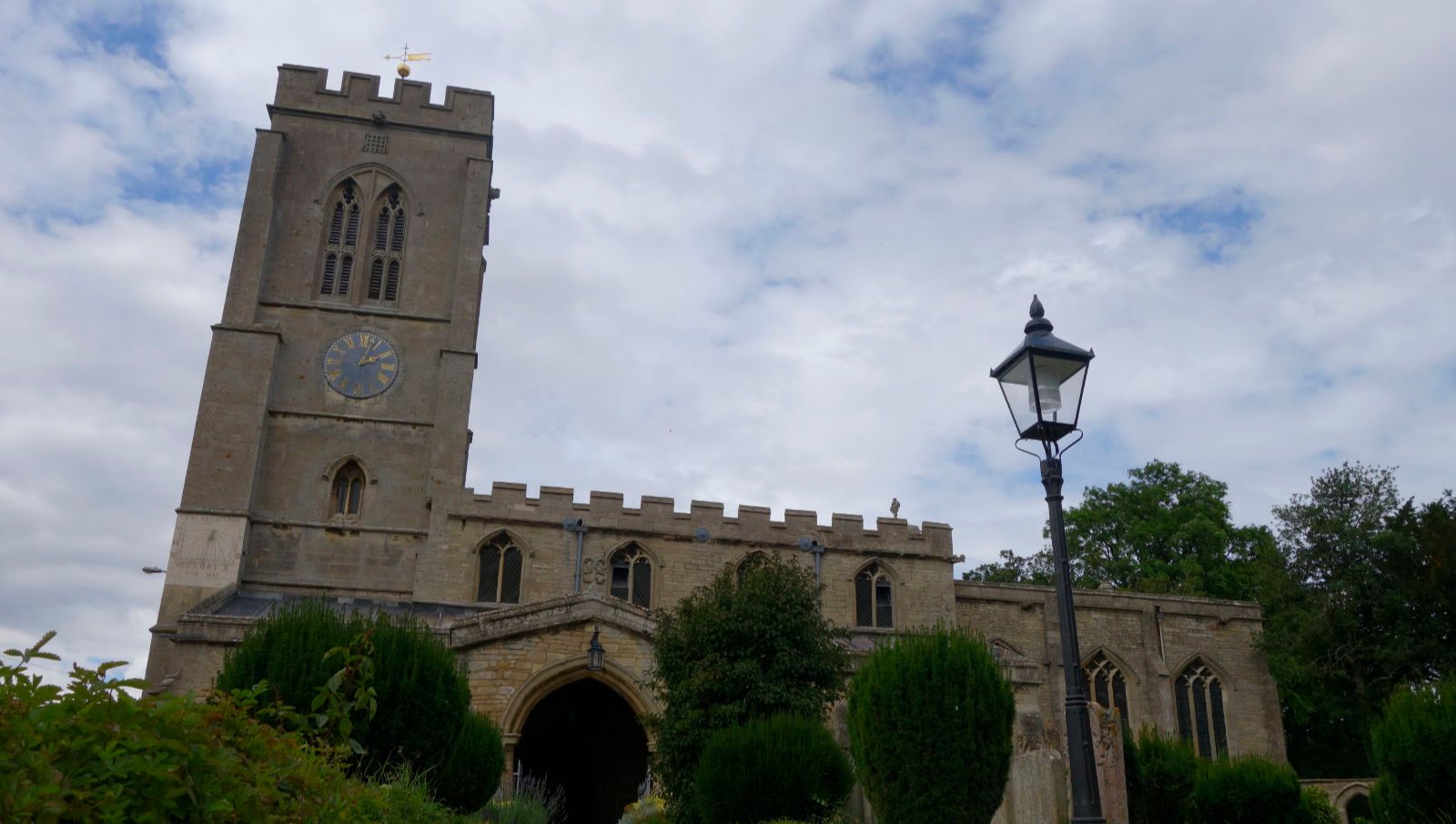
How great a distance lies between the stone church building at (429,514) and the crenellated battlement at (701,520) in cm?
6

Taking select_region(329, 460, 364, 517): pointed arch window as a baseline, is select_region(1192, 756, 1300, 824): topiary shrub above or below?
below

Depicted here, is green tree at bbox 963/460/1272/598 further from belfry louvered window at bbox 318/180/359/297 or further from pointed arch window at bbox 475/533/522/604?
belfry louvered window at bbox 318/180/359/297

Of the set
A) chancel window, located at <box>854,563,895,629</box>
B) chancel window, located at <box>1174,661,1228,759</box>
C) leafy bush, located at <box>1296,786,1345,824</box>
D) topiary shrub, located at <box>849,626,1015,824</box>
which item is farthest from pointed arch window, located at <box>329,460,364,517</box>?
chancel window, located at <box>1174,661,1228,759</box>

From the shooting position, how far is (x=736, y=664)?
18.9 m

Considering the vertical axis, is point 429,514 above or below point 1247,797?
above

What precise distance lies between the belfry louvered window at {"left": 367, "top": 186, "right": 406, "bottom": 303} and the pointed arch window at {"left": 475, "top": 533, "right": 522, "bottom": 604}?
8.69 m

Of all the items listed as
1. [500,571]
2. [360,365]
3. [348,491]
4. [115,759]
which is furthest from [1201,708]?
[115,759]

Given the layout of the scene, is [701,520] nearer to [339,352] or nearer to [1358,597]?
[339,352]

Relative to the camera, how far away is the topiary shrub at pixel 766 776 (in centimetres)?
1516

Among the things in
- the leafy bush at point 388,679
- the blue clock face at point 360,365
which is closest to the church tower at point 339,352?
the blue clock face at point 360,365

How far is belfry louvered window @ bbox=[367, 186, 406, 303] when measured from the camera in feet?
111

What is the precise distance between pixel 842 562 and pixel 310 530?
1495cm

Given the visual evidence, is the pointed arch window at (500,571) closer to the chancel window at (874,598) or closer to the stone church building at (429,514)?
the stone church building at (429,514)

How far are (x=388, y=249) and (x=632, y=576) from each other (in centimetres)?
1281
